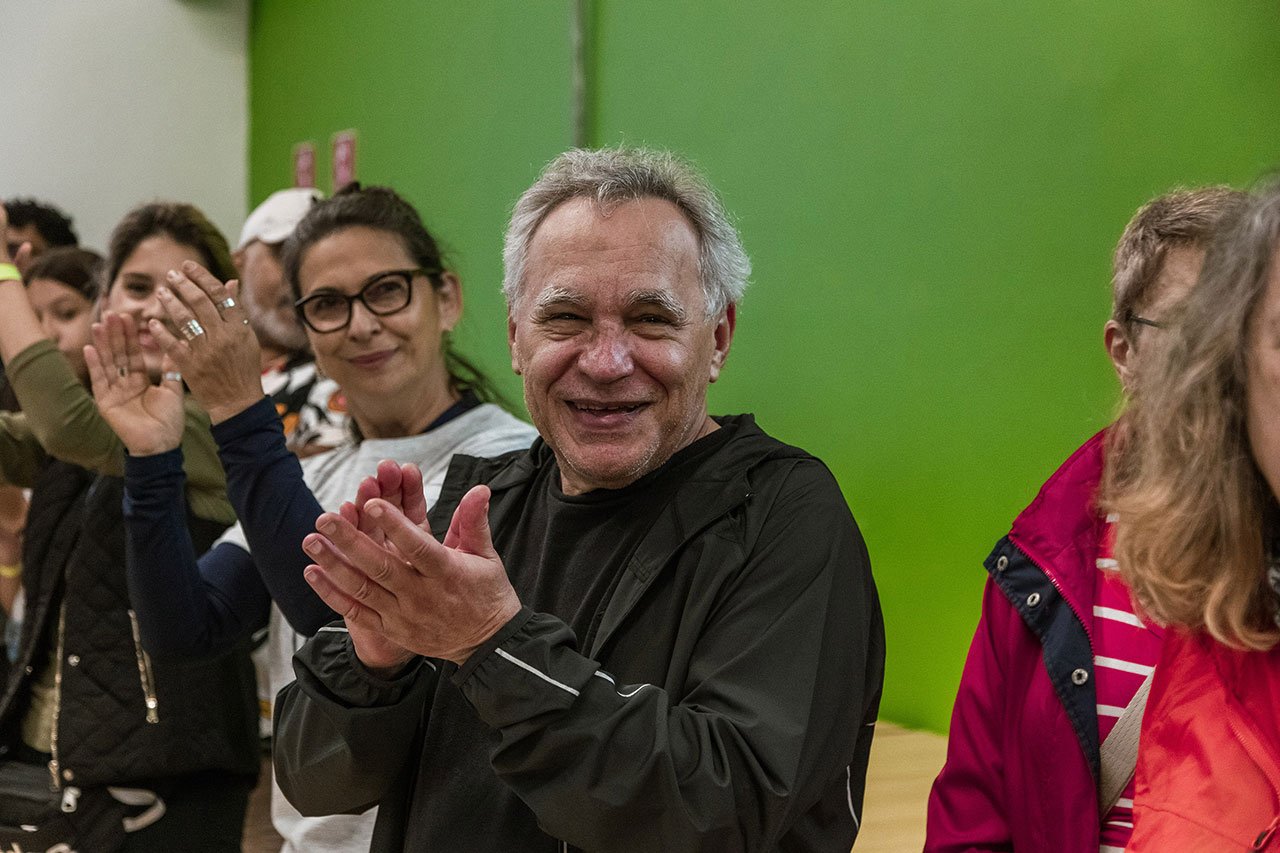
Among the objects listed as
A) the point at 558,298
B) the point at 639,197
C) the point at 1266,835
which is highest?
the point at 639,197

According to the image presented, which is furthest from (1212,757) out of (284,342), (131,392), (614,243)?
(284,342)

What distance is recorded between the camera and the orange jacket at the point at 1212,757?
1009 mm

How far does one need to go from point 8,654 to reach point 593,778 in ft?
7.06

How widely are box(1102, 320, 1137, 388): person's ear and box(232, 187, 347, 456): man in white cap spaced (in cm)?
147

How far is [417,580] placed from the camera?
3.83 feet

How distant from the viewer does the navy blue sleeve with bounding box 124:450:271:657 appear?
6.44ft

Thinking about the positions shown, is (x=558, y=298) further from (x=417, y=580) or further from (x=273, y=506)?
(x=273, y=506)

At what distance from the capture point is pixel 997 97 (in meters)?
2.64

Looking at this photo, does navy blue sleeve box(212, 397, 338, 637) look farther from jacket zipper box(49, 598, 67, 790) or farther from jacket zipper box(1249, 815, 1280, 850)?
jacket zipper box(1249, 815, 1280, 850)

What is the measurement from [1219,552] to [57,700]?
1839 mm

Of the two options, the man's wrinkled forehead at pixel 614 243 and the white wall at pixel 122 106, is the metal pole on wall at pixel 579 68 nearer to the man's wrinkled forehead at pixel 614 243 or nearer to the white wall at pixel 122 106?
the man's wrinkled forehead at pixel 614 243

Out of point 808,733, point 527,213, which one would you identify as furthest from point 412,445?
point 808,733

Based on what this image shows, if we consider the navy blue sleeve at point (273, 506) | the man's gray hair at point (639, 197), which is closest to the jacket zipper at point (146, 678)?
the navy blue sleeve at point (273, 506)

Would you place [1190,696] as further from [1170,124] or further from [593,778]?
[1170,124]
